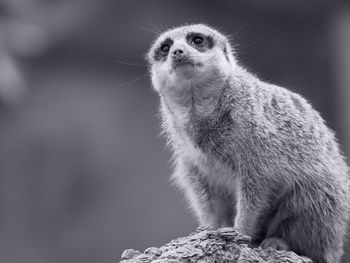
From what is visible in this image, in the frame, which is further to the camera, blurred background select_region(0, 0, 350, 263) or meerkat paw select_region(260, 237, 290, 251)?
blurred background select_region(0, 0, 350, 263)

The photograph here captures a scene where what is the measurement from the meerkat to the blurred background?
20.6ft

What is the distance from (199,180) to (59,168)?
6.76 m

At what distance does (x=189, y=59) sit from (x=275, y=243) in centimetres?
147

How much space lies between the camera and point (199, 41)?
595cm

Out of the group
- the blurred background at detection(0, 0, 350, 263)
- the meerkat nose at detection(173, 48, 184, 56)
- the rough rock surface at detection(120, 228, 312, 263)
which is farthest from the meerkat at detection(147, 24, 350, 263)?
the blurred background at detection(0, 0, 350, 263)

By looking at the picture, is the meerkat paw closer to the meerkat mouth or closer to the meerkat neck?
the meerkat neck

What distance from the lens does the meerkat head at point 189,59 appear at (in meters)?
5.66

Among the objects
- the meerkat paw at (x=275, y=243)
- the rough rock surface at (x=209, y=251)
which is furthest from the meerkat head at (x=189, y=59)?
the rough rock surface at (x=209, y=251)

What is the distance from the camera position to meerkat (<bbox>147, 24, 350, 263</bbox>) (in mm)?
5516

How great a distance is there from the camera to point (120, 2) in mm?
12734

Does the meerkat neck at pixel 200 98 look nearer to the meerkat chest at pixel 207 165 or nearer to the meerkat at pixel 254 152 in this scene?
the meerkat at pixel 254 152

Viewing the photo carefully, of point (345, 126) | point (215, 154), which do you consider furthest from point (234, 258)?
point (345, 126)

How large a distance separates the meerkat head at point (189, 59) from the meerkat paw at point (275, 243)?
1.21m

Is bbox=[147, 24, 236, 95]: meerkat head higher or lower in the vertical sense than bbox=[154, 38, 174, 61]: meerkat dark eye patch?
lower
